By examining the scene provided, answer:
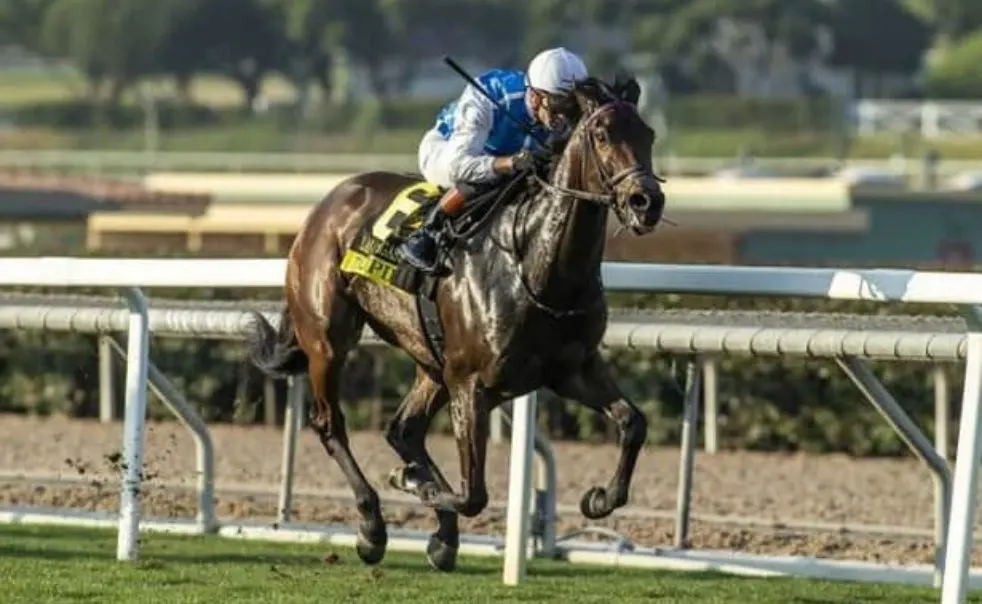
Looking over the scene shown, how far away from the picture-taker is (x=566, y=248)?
6.75 m

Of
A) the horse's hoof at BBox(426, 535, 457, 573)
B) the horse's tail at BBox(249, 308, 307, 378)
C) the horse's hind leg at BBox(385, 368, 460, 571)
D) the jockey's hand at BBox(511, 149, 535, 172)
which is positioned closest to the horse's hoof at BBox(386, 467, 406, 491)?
the horse's hind leg at BBox(385, 368, 460, 571)

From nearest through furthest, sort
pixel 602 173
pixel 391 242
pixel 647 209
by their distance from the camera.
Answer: pixel 647 209 < pixel 602 173 < pixel 391 242

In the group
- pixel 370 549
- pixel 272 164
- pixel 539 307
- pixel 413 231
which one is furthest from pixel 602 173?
pixel 272 164

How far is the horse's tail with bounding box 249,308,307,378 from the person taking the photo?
8.04 meters

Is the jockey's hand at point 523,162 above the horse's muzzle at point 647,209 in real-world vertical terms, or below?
above

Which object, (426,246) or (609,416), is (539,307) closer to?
(609,416)

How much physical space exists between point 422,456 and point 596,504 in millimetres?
837

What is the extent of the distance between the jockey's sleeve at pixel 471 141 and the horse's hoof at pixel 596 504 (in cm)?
91

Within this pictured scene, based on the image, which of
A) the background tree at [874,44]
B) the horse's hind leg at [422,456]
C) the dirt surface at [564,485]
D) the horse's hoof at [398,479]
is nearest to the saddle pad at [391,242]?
the horse's hind leg at [422,456]

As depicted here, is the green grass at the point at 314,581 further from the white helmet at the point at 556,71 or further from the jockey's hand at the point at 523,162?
the white helmet at the point at 556,71

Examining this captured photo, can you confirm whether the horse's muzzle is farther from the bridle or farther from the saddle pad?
the saddle pad

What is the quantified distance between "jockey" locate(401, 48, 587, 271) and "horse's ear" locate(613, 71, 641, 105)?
0.21 m

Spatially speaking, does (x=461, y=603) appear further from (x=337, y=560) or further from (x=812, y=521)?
(x=812, y=521)

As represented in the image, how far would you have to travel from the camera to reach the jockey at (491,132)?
23.0ft
